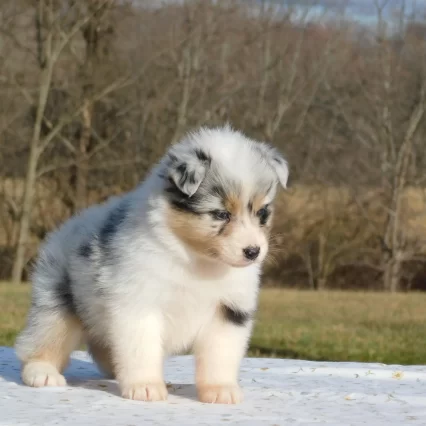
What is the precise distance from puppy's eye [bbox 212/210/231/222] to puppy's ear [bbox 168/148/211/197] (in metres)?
0.11

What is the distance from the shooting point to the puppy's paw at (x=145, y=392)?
9.75 feet

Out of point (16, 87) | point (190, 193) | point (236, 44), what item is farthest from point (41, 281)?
point (236, 44)

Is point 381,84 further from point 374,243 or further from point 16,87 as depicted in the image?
point 16,87

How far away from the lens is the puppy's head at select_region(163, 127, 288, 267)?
3012 mm

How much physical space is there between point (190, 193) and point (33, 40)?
53.3 feet

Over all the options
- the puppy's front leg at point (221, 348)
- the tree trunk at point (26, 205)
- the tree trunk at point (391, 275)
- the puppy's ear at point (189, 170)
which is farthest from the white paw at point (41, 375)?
the tree trunk at point (391, 275)

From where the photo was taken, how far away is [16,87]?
16891mm

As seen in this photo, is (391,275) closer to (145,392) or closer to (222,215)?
(222,215)

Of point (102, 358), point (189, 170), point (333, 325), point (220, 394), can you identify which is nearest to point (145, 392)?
point (220, 394)

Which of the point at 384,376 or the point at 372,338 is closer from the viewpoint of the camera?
the point at 384,376

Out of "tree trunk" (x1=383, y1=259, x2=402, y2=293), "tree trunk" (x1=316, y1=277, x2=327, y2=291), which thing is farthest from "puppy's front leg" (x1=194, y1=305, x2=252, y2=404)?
"tree trunk" (x1=316, y1=277, x2=327, y2=291)

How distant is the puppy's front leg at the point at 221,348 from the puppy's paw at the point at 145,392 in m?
0.17

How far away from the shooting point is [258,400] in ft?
10.2

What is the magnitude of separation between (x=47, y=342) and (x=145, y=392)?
59 centimetres
